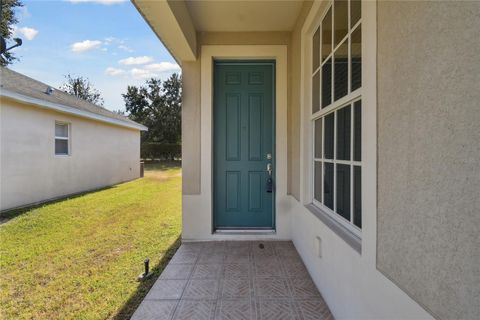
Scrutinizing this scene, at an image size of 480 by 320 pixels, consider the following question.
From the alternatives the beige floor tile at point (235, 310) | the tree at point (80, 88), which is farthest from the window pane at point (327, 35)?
the tree at point (80, 88)

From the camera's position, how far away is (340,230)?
76.7 inches

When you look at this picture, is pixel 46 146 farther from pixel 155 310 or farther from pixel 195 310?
pixel 195 310

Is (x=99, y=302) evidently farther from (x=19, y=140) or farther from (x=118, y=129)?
(x=118, y=129)

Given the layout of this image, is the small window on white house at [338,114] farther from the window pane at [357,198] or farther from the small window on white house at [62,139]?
the small window on white house at [62,139]

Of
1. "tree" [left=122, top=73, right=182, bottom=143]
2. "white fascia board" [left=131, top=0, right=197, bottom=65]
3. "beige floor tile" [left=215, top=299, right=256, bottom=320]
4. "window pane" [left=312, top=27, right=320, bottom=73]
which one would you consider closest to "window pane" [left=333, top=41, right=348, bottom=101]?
"window pane" [left=312, top=27, right=320, bottom=73]

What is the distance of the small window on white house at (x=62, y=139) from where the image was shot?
7.71m

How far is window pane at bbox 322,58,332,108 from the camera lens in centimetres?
233

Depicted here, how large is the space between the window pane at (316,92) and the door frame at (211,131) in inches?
35.6

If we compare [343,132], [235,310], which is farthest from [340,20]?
[235,310]

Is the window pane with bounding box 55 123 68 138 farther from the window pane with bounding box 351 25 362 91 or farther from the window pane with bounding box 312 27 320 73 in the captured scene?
the window pane with bounding box 351 25 362 91

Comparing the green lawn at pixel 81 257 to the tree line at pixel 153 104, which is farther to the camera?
the tree line at pixel 153 104

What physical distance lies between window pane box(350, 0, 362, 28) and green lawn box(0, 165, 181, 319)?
9.29 ft

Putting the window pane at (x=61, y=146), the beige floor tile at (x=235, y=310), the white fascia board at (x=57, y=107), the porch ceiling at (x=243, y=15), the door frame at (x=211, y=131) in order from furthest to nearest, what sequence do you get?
the window pane at (x=61, y=146), the white fascia board at (x=57, y=107), the door frame at (x=211, y=131), the porch ceiling at (x=243, y=15), the beige floor tile at (x=235, y=310)

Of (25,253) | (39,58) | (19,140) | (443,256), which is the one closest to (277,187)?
(443,256)
